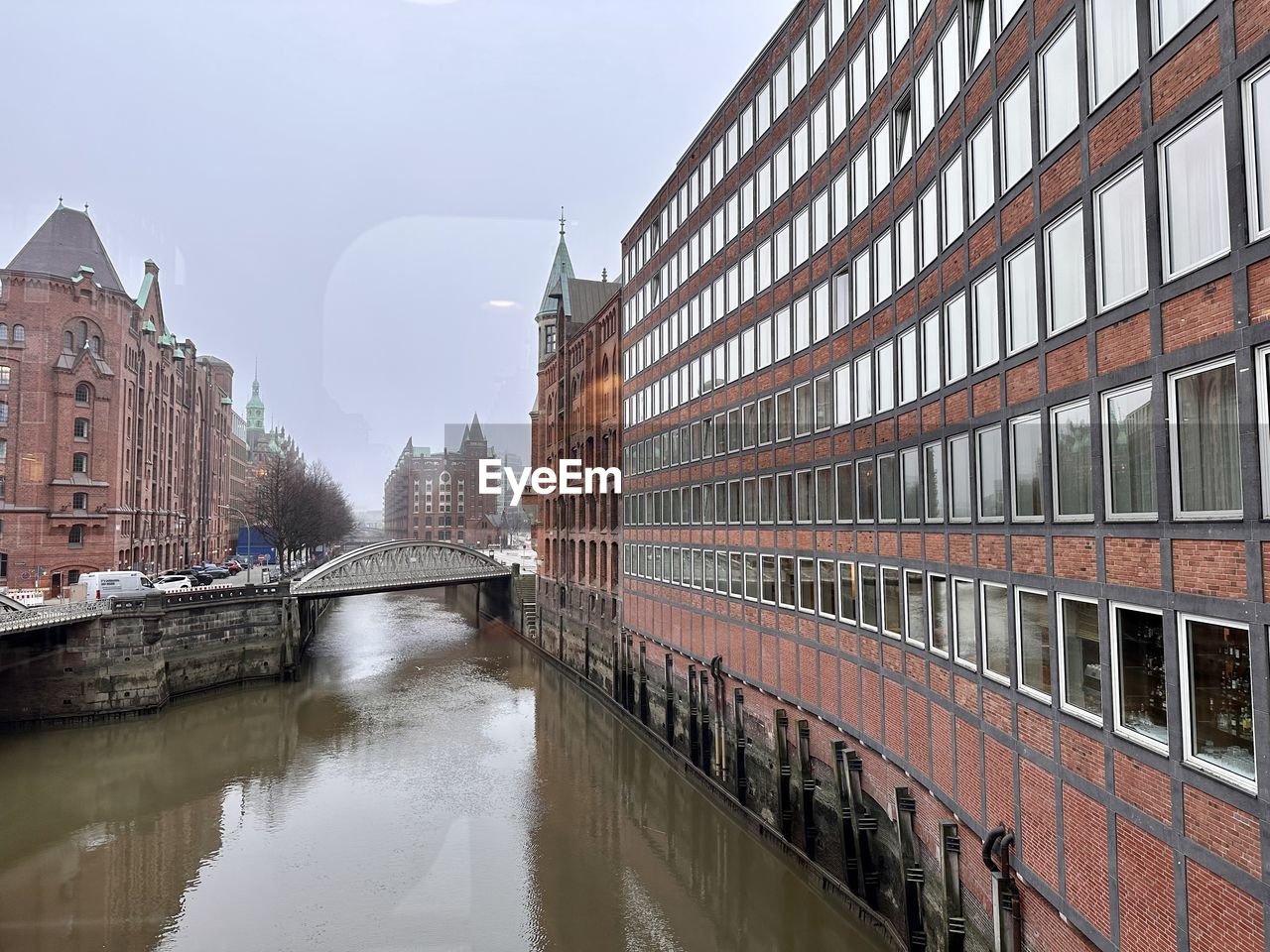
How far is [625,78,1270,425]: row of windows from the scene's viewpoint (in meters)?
7.48

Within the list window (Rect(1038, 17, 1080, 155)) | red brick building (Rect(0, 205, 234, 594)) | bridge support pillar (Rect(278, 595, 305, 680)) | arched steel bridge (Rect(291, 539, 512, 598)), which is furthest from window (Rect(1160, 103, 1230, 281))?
red brick building (Rect(0, 205, 234, 594))

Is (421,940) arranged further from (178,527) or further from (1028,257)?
(178,527)

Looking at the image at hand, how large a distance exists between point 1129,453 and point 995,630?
4145 mm

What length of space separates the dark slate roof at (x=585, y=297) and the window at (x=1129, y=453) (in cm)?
5037

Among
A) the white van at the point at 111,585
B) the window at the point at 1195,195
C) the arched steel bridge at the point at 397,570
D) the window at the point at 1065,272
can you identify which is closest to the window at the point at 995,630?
the window at the point at 1065,272

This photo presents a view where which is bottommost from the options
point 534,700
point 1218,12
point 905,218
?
point 534,700

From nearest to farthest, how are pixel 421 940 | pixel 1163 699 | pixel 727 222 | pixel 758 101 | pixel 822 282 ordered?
pixel 1163 699 → pixel 421 940 → pixel 822 282 → pixel 758 101 → pixel 727 222

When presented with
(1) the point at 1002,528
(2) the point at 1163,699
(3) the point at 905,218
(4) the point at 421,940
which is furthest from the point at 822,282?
(4) the point at 421,940

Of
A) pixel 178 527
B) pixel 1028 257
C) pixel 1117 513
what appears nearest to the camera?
pixel 1117 513

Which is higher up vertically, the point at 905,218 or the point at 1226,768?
the point at 905,218

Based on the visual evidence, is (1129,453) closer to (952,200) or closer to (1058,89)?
(1058,89)

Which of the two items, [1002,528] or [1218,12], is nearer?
[1218,12]

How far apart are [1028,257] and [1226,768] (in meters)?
6.95

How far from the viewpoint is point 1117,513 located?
909 centimetres
